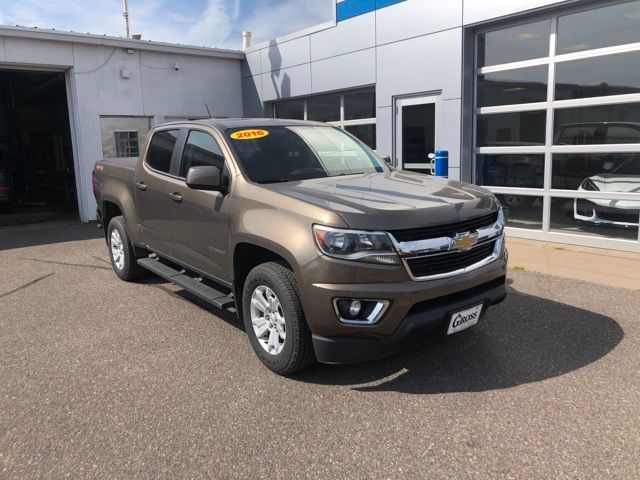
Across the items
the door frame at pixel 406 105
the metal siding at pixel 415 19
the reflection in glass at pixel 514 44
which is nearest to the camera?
the reflection in glass at pixel 514 44

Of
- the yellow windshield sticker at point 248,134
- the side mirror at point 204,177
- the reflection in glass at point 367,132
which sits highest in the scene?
the reflection in glass at point 367,132

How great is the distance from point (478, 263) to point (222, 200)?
201cm

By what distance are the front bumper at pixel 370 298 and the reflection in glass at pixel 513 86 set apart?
5.85 meters

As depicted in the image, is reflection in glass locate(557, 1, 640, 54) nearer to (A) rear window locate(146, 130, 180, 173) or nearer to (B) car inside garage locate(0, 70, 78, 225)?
(A) rear window locate(146, 130, 180, 173)

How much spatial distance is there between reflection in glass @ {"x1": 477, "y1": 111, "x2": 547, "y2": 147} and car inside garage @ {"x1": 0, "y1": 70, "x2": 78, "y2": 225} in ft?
32.4

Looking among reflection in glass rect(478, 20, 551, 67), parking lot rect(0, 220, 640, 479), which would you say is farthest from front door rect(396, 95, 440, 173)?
parking lot rect(0, 220, 640, 479)

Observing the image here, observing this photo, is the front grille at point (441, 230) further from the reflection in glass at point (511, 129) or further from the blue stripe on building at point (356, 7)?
the blue stripe on building at point (356, 7)

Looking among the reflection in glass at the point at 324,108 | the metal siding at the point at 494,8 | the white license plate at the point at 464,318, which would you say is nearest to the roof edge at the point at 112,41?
→ the reflection in glass at the point at 324,108

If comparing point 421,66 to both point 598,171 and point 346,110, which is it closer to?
point 346,110

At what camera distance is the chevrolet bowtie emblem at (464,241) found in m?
3.47

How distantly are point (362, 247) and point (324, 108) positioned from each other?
943cm

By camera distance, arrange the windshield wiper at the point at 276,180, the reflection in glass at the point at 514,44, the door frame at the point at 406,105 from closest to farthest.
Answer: the windshield wiper at the point at 276,180
the reflection in glass at the point at 514,44
the door frame at the point at 406,105

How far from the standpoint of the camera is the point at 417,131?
986cm

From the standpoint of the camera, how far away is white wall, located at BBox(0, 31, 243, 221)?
11.3 metres
